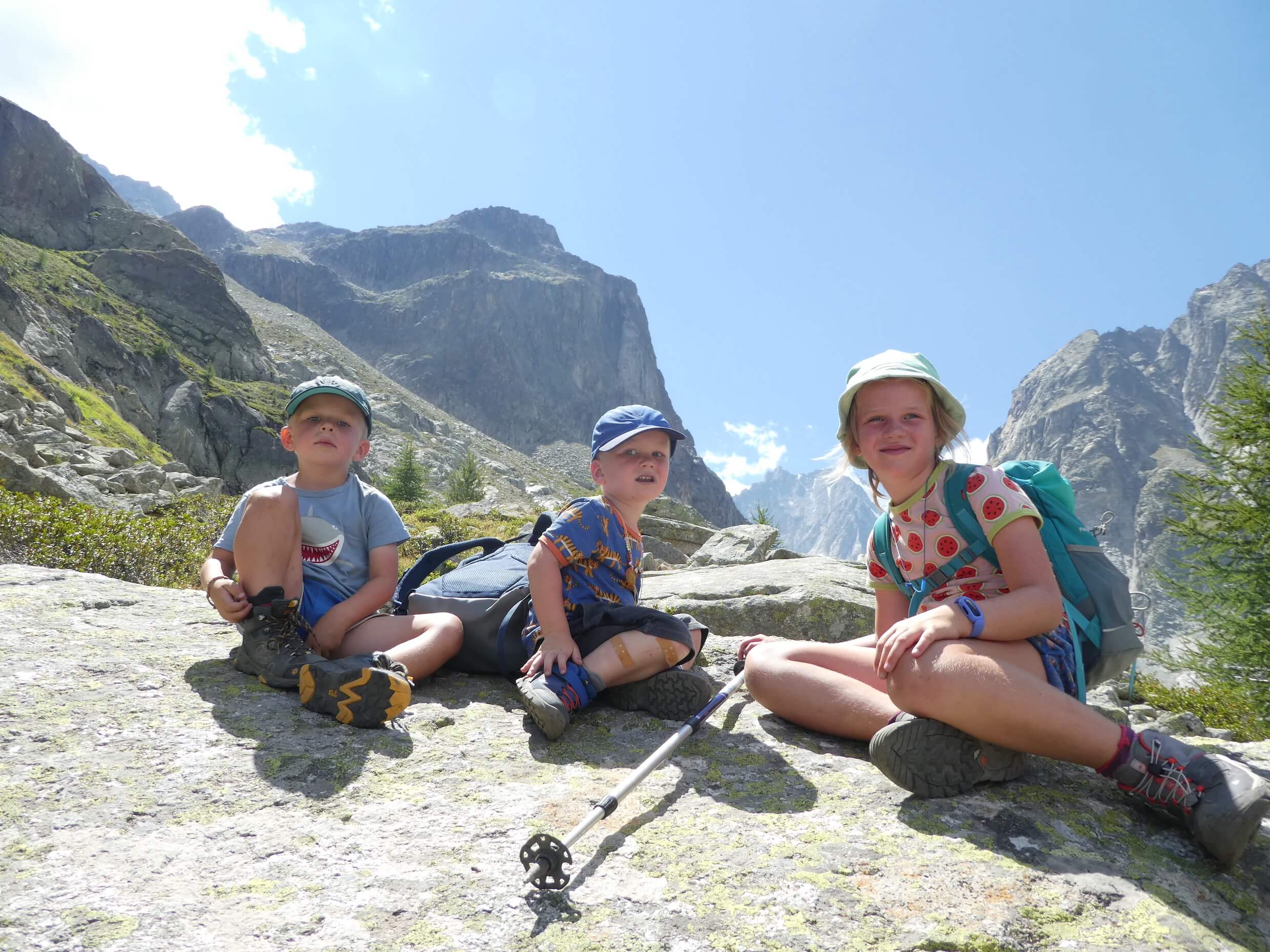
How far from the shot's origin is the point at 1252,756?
341 cm

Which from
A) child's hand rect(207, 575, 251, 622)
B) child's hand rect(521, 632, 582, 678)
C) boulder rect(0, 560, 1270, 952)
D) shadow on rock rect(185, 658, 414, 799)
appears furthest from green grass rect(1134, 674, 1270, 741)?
child's hand rect(207, 575, 251, 622)

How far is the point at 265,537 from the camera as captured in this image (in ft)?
11.3

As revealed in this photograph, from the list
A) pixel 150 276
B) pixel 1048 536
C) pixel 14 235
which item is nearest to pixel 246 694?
pixel 1048 536

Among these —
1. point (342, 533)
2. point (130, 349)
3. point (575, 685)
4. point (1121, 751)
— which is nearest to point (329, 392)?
point (342, 533)

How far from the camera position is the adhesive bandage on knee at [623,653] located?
3.32 meters

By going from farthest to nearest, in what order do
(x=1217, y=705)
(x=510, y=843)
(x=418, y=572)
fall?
(x=1217, y=705) < (x=418, y=572) < (x=510, y=843)

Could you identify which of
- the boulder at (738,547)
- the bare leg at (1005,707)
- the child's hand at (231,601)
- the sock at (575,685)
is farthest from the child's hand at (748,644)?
the boulder at (738,547)

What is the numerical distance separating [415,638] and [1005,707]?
286 cm

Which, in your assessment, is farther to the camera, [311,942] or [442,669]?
[442,669]

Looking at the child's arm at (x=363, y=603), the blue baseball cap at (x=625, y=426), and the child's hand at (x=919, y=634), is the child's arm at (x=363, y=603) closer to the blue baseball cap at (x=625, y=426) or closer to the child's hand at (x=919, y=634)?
the blue baseball cap at (x=625, y=426)

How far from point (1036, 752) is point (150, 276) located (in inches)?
4217

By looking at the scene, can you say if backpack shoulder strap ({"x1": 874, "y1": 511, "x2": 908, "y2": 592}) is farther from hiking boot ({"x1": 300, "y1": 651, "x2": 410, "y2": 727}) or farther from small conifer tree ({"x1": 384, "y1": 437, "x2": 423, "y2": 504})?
small conifer tree ({"x1": 384, "y1": 437, "x2": 423, "y2": 504})

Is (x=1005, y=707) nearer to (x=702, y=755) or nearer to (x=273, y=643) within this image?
(x=702, y=755)

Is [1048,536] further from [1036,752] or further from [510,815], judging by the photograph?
[510,815]
